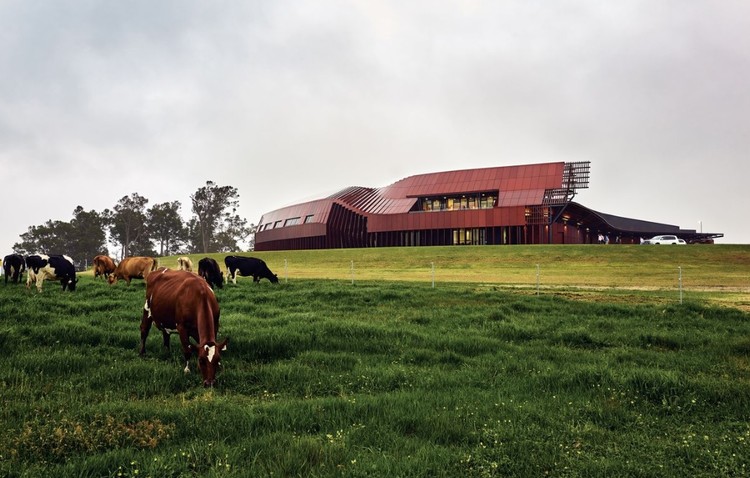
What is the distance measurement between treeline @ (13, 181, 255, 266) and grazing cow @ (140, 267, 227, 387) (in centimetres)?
11082

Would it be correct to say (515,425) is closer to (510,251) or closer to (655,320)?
(655,320)

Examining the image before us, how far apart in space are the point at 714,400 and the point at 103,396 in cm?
938

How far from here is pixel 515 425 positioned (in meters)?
5.66

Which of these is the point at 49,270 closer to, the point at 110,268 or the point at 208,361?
the point at 110,268

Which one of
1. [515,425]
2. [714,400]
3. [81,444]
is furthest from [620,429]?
[81,444]

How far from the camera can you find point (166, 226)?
125875 mm

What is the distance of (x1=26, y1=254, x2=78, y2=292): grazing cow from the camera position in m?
17.2

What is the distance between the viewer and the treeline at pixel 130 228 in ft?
384

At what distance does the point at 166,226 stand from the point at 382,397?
440ft

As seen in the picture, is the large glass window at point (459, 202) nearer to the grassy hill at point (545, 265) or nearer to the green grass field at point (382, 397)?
the grassy hill at point (545, 265)

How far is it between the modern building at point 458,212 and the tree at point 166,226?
4648cm

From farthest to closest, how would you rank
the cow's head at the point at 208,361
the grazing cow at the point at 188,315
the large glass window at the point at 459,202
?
1. the large glass window at the point at 459,202
2. the grazing cow at the point at 188,315
3. the cow's head at the point at 208,361

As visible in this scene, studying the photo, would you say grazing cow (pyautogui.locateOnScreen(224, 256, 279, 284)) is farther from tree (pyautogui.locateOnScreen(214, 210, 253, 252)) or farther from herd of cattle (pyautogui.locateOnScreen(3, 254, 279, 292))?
tree (pyautogui.locateOnScreen(214, 210, 253, 252))

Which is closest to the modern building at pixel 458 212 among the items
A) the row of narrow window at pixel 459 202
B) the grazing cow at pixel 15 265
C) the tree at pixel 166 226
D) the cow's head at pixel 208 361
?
the row of narrow window at pixel 459 202
